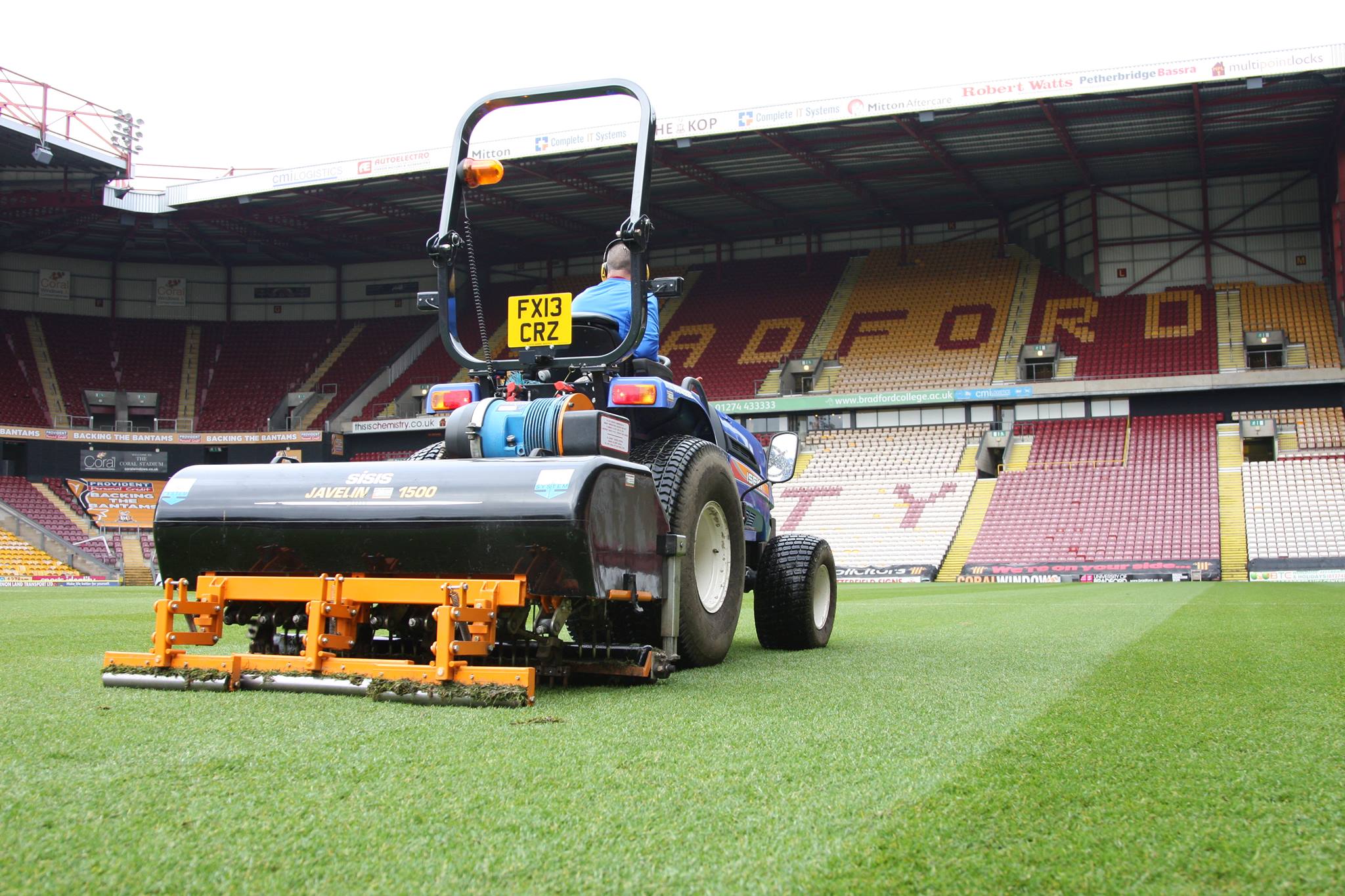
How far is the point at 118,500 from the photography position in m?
41.2

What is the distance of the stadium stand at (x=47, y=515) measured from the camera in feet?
121

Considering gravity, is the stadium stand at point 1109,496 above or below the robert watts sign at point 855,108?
below

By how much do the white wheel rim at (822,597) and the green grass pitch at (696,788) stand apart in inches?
84.9

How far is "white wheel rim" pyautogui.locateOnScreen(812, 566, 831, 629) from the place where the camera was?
7.91 m

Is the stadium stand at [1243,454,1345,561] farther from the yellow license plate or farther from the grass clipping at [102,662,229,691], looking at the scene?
the grass clipping at [102,662,229,691]

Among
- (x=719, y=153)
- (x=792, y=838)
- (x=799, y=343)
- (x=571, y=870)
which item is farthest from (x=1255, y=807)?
(x=799, y=343)

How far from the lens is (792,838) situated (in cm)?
254

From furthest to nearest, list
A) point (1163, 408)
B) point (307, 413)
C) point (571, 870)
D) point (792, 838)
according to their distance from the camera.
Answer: point (307, 413)
point (1163, 408)
point (792, 838)
point (571, 870)

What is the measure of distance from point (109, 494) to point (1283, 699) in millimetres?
43180

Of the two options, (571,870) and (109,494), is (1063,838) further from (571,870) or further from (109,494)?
(109,494)

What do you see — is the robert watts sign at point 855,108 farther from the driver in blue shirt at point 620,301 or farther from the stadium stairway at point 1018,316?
the driver in blue shirt at point 620,301

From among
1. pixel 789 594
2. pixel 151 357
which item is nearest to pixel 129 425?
pixel 151 357

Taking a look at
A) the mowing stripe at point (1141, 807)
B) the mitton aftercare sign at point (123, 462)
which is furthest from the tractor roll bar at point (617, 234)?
the mitton aftercare sign at point (123, 462)

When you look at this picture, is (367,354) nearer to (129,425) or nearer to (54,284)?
(129,425)
